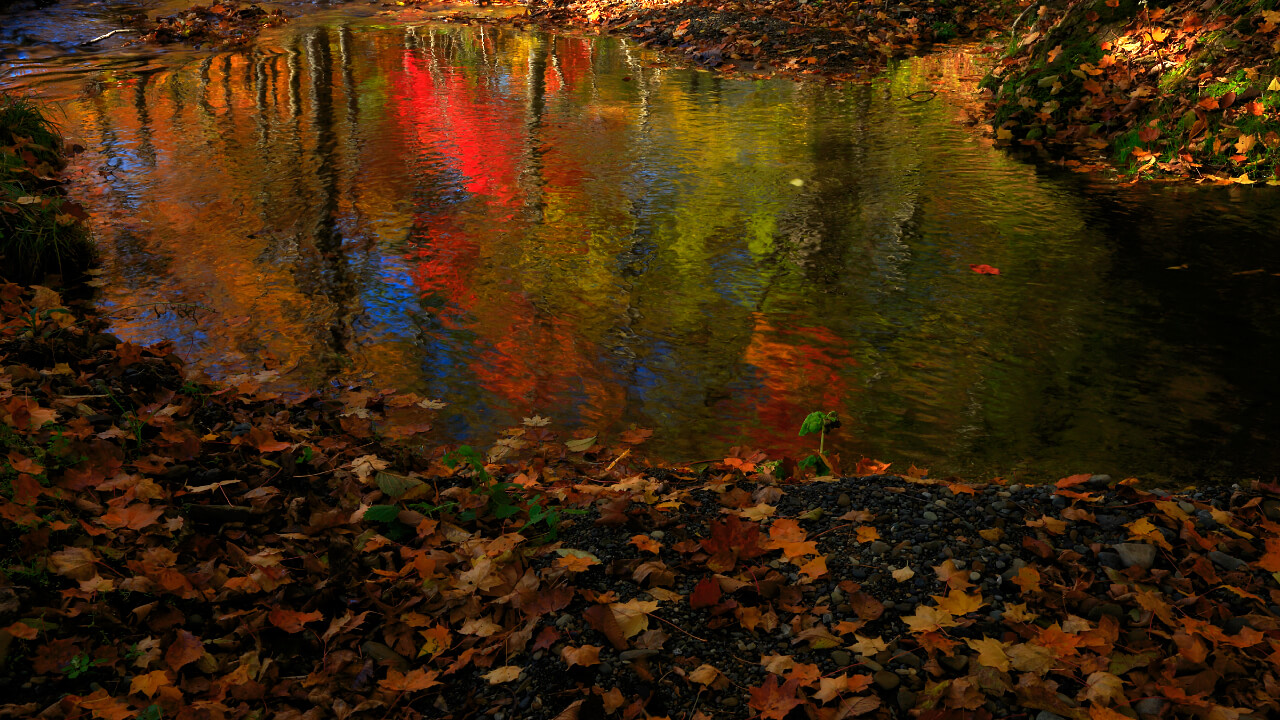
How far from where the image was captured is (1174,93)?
8.64m

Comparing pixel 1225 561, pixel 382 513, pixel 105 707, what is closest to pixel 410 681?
pixel 105 707

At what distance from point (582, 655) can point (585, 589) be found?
0.38m

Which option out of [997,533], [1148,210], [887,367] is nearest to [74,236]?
[887,367]

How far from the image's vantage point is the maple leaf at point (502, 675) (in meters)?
2.56

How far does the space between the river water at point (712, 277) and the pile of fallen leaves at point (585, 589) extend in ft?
3.24

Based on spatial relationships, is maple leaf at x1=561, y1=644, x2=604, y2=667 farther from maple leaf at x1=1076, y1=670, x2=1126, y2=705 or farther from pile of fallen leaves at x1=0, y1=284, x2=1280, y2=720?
maple leaf at x1=1076, y1=670, x2=1126, y2=705

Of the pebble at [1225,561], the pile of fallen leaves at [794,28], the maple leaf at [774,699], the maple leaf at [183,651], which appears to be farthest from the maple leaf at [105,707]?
the pile of fallen leaves at [794,28]

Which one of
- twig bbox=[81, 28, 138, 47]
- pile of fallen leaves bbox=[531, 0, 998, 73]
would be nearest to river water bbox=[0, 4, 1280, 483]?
pile of fallen leaves bbox=[531, 0, 998, 73]

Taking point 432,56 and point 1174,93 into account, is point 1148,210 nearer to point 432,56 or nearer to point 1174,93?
point 1174,93

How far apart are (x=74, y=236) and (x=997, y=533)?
23.1 feet

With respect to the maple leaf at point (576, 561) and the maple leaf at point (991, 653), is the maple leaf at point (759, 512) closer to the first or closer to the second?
the maple leaf at point (576, 561)

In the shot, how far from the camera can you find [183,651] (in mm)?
2605

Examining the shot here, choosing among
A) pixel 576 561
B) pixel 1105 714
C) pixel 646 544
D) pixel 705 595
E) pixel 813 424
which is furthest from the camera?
pixel 813 424

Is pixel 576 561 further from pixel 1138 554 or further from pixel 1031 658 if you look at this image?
pixel 1138 554
